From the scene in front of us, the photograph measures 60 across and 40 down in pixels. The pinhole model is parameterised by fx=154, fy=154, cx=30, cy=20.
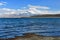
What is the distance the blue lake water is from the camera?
22.4 feet

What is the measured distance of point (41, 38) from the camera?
6.36 metres

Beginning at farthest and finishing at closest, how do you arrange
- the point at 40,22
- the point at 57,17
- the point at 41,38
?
the point at 40,22 < the point at 57,17 < the point at 41,38

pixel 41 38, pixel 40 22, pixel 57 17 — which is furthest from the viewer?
pixel 40 22

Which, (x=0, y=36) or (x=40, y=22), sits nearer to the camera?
(x=0, y=36)

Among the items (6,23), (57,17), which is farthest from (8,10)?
(57,17)

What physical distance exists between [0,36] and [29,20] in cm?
146

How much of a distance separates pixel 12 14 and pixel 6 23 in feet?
2.73

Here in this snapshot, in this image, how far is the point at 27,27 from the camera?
704 cm

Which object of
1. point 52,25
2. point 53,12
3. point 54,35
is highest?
point 53,12

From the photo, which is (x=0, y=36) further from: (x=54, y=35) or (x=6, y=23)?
(x=54, y=35)

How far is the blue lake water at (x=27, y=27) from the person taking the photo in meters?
6.83

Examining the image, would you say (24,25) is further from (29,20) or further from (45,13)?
(45,13)

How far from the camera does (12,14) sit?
21.5 feet

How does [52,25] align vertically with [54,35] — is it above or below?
above
